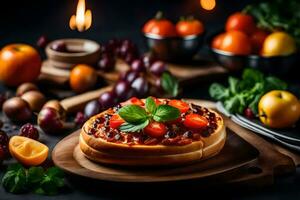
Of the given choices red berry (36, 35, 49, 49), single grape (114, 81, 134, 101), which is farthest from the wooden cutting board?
red berry (36, 35, 49, 49)

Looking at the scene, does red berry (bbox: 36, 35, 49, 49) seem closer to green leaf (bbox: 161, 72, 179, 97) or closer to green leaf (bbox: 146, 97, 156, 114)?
green leaf (bbox: 161, 72, 179, 97)

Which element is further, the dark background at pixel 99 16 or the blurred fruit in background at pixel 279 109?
the dark background at pixel 99 16

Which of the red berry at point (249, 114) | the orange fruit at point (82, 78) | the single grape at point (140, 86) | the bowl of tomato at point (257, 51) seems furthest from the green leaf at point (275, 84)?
the orange fruit at point (82, 78)

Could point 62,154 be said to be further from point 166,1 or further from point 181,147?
point 166,1

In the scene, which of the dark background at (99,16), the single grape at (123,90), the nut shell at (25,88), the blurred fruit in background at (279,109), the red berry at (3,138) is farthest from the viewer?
the dark background at (99,16)

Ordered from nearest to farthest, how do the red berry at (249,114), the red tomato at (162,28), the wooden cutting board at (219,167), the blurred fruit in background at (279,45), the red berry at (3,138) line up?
1. the wooden cutting board at (219,167)
2. the red berry at (3,138)
3. the red berry at (249,114)
4. the blurred fruit in background at (279,45)
5. the red tomato at (162,28)

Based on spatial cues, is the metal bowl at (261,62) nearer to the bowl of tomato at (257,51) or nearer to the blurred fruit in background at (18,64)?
the bowl of tomato at (257,51)

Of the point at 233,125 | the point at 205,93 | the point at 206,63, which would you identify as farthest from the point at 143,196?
the point at 206,63

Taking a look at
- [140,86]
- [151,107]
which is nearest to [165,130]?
[151,107]
